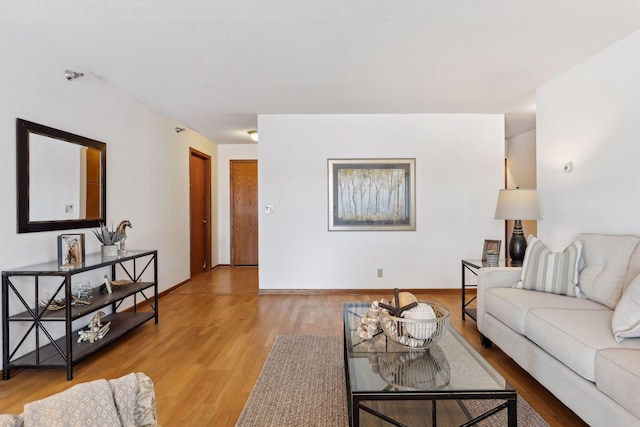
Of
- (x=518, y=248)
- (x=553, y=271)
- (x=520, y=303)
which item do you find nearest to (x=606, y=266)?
(x=553, y=271)

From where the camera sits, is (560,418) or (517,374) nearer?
(560,418)

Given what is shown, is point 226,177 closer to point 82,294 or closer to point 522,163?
point 82,294

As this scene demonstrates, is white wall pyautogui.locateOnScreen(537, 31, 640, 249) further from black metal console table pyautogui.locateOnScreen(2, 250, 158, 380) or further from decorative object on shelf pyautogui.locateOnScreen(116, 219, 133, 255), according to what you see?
decorative object on shelf pyautogui.locateOnScreen(116, 219, 133, 255)

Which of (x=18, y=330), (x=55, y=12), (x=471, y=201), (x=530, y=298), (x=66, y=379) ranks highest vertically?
(x=55, y=12)

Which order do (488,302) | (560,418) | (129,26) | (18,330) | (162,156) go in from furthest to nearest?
(162,156) → (488,302) → (18,330) → (129,26) → (560,418)

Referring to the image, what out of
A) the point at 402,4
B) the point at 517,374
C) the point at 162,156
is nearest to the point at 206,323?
the point at 162,156

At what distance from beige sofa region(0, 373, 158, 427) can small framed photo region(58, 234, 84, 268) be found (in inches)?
78.0

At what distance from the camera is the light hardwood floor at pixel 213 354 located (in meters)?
2.02

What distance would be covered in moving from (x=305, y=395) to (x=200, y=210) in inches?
178

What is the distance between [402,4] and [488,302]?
2205mm

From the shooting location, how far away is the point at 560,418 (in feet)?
6.13

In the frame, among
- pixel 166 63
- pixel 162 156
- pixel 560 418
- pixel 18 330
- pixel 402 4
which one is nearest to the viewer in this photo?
pixel 560 418

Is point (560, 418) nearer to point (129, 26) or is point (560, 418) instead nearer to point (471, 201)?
point (471, 201)

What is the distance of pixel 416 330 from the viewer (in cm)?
168
